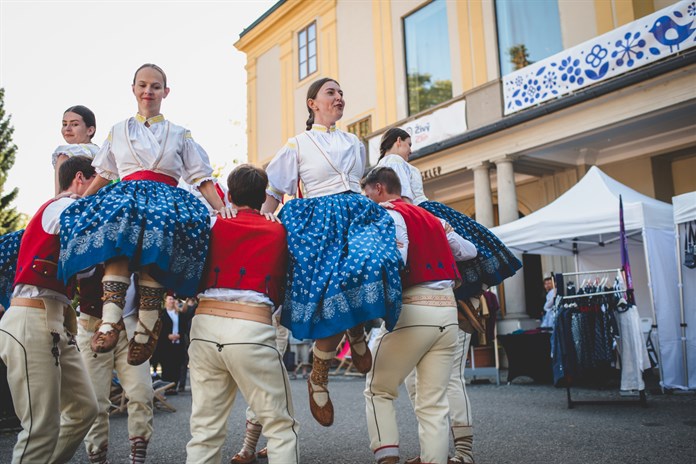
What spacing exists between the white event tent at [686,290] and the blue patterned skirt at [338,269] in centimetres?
635

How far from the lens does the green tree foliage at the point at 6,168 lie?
109ft

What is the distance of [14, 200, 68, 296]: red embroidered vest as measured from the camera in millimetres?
3232

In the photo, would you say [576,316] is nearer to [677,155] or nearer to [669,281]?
[669,281]

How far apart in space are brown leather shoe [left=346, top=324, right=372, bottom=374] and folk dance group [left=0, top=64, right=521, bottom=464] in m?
0.01

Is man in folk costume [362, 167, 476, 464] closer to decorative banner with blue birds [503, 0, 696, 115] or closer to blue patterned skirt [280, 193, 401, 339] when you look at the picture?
blue patterned skirt [280, 193, 401, 339]

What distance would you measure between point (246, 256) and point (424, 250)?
1.10 m

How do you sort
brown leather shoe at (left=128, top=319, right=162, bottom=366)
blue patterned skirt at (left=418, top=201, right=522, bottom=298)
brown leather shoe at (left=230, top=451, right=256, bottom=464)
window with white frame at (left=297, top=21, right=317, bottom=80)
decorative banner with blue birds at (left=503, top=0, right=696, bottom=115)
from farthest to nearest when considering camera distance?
window with white frame at (left=297, top=21, right=317, bottom=80)
decorative banner with blue birds at (left=503, top=0, right=696, bottom=115)
brown leather shoe at (left=230, top=451, right=256, bottom=464)
blue patterned skirt at (left=418, top=201, right=522, bottom=298)
brown leather shoe at (left=128, top=319, right=162, bottom=366)

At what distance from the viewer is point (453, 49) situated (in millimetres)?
15359

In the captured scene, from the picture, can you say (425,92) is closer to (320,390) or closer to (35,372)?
(320,390)

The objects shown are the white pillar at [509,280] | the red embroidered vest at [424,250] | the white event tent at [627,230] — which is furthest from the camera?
the white pillar at [509,280]

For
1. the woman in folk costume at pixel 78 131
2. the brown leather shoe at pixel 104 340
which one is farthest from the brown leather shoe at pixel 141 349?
the woman in folk costume at pixel 78 131

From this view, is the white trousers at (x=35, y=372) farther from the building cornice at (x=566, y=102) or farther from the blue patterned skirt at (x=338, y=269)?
the building cornice at (x=566, y=102)

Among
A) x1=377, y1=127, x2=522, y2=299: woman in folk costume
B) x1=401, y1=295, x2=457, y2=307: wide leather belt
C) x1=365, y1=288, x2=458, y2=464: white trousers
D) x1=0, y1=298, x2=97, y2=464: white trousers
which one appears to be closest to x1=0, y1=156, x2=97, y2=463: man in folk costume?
x1=0, y1=298, x2=97, y2=464: white trousers

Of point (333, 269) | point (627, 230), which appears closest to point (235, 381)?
point (333, 269)
